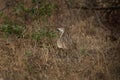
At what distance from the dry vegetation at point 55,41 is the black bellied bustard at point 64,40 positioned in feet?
0.18

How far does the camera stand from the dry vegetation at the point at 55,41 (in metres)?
4.15

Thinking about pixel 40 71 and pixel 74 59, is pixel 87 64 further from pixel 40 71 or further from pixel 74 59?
pixel 40 71

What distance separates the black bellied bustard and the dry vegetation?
0.18 ft

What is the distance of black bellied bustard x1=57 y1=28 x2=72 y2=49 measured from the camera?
4.63 meters

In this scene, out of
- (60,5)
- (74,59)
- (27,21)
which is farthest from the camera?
(60,5)

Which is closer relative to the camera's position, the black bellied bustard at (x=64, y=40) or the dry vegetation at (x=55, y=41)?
the dry vegetation at (x=55, y=41)

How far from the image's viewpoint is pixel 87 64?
14.0ft

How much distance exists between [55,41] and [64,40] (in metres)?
0.17

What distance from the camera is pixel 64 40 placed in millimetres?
4758

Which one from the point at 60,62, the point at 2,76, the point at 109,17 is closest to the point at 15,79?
the point at 2,76

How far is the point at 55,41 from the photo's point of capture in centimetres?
468

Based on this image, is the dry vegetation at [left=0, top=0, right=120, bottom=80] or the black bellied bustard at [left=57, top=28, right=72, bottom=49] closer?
the dry vegetation at [left=0, top=0, right=120, bottom=80]

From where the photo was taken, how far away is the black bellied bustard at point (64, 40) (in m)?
4.63

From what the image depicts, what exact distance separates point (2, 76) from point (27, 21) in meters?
1.33
